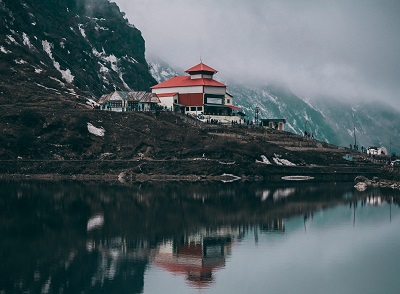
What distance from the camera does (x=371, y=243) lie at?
101625 mm

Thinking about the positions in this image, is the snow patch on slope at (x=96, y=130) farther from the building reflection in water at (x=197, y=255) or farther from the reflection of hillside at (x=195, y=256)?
the reflection of hillside at (x=195, y=256)

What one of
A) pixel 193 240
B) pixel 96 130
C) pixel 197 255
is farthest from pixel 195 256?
pixel 96 130

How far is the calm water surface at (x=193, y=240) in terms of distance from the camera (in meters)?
76.1

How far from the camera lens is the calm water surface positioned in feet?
250

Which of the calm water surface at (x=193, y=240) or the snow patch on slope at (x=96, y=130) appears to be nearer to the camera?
the calm water surface at (x=193, y=240)

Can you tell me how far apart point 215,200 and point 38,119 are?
222ft

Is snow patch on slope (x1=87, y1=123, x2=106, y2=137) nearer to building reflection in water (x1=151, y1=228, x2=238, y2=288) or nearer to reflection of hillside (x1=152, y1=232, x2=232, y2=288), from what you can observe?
building reflection in water (x1=151, y1=228, x2=238, y2=288)

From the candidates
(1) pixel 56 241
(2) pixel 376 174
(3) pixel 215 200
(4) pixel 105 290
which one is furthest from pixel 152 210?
(2) pixel 376 174

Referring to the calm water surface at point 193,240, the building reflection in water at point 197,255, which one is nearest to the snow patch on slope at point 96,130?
the calm water surface at point 193,240

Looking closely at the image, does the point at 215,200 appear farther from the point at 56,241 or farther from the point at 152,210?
the point at 56,241

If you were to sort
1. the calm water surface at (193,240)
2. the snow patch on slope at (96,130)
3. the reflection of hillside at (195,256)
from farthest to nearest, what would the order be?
the snow patch on slope at (96,130) < the reflection of hillside at (195,256) < the calm water surface at (193,240)

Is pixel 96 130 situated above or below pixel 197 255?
above

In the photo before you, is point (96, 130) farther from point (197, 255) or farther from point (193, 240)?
point (197, 255)

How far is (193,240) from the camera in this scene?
328ft
